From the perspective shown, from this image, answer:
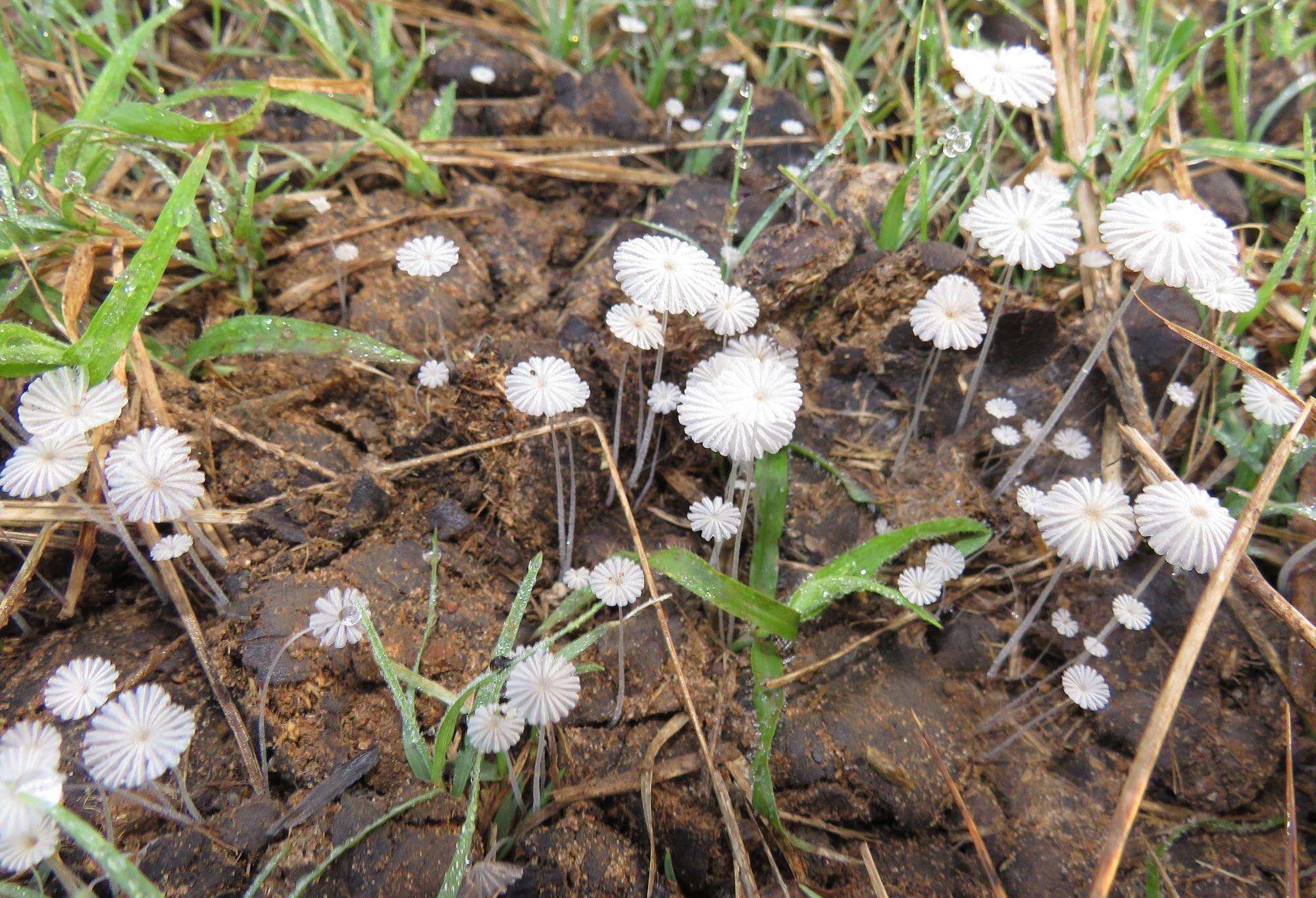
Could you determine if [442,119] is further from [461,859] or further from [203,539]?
[461,859]

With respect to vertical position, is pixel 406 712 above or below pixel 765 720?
above

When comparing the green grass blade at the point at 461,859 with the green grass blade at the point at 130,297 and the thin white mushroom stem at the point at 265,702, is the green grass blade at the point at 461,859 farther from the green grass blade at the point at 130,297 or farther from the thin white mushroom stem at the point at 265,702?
the green grass blade at the point at 130,297

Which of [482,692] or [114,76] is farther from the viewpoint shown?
[114,76]

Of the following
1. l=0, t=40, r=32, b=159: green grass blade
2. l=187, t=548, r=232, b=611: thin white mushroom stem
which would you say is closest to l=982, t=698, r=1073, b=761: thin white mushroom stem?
l=187, t=548, r=232, b=611: thin white mushroom stem

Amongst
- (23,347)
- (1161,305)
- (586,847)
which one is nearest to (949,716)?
(586,847)

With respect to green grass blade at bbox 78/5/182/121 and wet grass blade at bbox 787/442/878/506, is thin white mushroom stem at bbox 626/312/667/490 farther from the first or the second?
green grass blade at bbox 78/5/182/121

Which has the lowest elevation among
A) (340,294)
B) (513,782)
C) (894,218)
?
(513,782)

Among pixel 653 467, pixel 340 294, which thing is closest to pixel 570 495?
pixel 653 467
